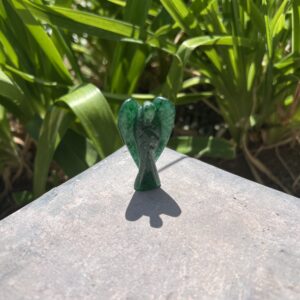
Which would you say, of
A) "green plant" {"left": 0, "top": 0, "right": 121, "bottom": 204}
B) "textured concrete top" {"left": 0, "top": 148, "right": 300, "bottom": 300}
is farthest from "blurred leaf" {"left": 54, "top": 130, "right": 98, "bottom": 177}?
"textured concrete top" {"left": 0, "top": 148, "right": 300, "bottom": 300}

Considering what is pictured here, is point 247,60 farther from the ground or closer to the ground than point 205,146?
farther from the ground

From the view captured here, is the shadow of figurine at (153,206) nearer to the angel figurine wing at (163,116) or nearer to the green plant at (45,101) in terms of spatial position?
the angel figurine wing at (163,116)

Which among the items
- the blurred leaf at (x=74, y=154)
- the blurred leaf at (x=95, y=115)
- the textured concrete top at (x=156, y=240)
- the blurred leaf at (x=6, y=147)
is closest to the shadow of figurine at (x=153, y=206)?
the textured concrete top at (x=156, y=240)

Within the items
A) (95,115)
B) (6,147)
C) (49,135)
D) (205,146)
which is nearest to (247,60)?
(205,146)

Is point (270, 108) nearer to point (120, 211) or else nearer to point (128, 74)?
point (128, 74)

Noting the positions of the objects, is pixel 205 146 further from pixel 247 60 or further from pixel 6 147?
pixel 6 147

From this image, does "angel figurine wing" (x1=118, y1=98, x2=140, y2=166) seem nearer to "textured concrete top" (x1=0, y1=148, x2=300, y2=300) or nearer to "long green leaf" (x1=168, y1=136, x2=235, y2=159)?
"textured concrete top" (x1=0, y1=148, x2=300, y2=300)
